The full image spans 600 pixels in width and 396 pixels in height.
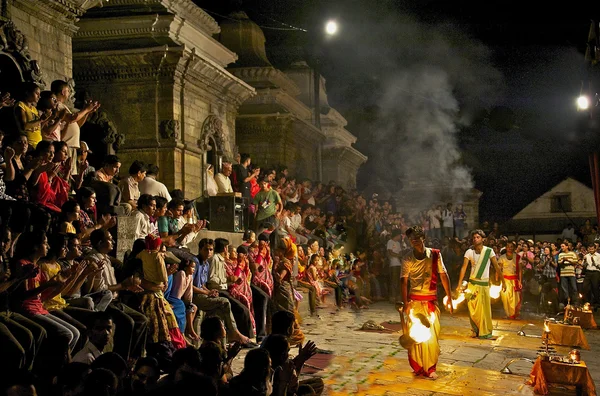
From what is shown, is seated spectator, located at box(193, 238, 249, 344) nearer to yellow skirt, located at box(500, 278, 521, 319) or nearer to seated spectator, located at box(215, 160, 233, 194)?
seated spectator, located at box(215, 160, 233, 194)

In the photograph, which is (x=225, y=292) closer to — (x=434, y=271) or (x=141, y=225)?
(x=141, y=225)

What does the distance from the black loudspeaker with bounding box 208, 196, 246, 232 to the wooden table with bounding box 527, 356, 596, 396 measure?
8.21 meters

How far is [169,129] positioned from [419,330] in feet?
32.8

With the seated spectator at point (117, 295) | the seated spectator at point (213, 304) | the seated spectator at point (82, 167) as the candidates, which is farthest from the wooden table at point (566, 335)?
the seated spectator at point (82, 167)

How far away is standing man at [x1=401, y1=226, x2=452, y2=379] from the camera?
8844mm

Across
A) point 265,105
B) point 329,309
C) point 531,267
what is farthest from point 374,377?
point 265,105

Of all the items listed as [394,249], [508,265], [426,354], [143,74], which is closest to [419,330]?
[426,354]

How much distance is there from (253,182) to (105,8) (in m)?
5.98

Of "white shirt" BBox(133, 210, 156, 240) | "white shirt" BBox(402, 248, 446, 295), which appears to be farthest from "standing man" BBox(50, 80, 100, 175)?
"white shirt" BBox(402, 248, 446, 295)

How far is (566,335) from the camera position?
11211 millimetres

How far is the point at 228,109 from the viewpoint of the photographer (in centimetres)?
2033

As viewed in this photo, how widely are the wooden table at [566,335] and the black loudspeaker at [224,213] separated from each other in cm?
702

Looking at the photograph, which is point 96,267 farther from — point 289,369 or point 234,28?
point 234,28

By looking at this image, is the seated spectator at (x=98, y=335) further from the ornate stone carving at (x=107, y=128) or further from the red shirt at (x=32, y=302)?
the ornate stone carving at (x=107, y=128)
